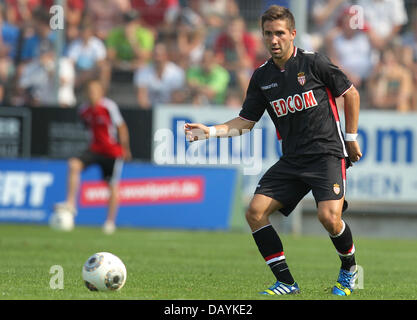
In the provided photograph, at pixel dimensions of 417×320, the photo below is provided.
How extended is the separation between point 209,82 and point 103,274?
479 inches

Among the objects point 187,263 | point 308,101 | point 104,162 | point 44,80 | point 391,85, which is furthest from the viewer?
point 44,80

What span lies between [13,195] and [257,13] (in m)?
6.41

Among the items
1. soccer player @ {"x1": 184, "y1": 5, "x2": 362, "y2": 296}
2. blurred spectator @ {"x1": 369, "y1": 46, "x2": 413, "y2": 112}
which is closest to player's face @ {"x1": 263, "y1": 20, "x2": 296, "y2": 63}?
soccer player @ {"x1": 184, "y1": 5, "x2": 362, "y2": 296}

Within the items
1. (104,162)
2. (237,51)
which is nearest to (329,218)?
(104,162)

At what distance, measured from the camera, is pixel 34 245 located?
43.6 ft

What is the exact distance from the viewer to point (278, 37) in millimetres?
7645

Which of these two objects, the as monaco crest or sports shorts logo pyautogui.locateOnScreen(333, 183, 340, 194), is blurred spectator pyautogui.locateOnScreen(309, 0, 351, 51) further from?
sports shorts logo pyautogui.locateOnScreen(333, 183, 340, 194)

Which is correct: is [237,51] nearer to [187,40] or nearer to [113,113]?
[187,40]

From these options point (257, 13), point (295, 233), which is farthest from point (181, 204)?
point (257, 13)

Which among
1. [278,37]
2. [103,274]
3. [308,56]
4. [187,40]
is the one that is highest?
[187,40]

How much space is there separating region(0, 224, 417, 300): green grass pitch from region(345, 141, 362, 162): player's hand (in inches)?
45.7

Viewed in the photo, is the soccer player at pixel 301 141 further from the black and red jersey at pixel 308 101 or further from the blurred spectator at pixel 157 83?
the blurred spectator at pixel 157 83

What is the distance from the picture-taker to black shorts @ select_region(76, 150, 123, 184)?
17.0 meters
